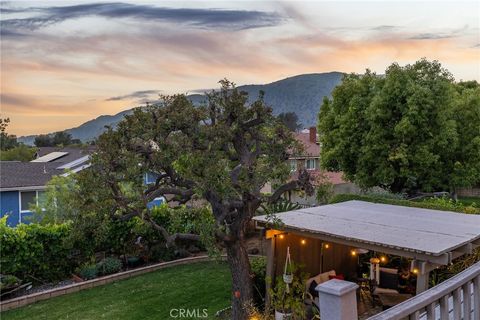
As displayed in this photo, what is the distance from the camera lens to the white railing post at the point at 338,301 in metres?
2.11

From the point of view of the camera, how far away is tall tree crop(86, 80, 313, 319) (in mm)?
8562

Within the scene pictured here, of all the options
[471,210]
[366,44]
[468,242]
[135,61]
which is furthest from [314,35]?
[468,242]

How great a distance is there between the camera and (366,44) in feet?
66.1

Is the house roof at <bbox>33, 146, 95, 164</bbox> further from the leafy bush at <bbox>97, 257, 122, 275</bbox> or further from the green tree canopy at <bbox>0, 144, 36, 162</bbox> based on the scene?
the leafy bush at <bbox>97, 257, 122, 275</bbox>

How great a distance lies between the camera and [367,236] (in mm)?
8516

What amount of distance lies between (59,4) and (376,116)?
17.2m

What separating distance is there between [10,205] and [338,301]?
25036 mm

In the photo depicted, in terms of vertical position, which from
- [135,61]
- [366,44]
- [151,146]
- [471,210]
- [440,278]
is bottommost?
[440,278]

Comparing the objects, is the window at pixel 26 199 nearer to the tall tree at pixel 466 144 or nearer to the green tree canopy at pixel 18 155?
the tall tree at pixel 466 144

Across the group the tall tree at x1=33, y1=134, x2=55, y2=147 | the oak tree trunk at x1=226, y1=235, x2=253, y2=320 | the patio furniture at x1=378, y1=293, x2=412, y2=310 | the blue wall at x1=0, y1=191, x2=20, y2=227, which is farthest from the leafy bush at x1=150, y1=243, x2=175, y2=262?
the tall tree at x1=33, y1=134, x2=55, y2=147

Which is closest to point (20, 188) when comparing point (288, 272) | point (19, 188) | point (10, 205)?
point (19, 188)

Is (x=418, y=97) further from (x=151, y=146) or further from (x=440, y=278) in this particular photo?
(x=151, y=146)

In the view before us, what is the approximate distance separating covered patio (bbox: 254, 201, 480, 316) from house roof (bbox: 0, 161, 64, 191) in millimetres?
18094

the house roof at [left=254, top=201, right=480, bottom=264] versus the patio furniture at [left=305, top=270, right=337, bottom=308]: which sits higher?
the house roof at [left=254, top=201, right=480, bottom=264]
